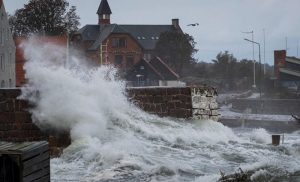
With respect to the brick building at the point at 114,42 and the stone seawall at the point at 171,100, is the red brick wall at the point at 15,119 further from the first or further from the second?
the brick building at the point at 114,42

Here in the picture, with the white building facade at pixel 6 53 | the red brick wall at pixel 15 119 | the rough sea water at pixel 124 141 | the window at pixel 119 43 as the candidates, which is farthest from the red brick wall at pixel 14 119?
the window at pixel 119 43

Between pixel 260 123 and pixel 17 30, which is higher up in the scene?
pixel 17 30

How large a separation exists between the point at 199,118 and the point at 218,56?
6108 centimetres

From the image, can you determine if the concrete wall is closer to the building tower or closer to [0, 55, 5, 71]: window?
[0, 55, 5, 71]: window

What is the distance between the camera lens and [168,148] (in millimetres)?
10938

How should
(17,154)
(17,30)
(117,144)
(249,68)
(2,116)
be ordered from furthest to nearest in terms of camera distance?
1. (249,68)
2. (17,30)
3. (2,116)
4. (117,144)
5. (17,154)

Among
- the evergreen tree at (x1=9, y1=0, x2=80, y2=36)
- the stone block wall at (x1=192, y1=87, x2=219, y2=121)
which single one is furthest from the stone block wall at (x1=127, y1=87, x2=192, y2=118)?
the evergreen tree at (x1=9, y1=0, x2=80, y2=36)

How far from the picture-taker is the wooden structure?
6.30 m

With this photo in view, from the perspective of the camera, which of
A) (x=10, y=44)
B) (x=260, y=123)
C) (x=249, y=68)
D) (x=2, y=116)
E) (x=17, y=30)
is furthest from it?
(x=249, y=68)

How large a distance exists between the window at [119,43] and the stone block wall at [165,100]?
5038 cm

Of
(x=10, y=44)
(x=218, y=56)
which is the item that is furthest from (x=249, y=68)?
(x=10, y=44)

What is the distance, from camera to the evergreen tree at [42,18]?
1992 inches

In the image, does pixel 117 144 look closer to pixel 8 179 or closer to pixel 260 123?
pixel 8 179

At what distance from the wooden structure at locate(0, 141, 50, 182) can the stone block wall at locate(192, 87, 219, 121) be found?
314 inches
